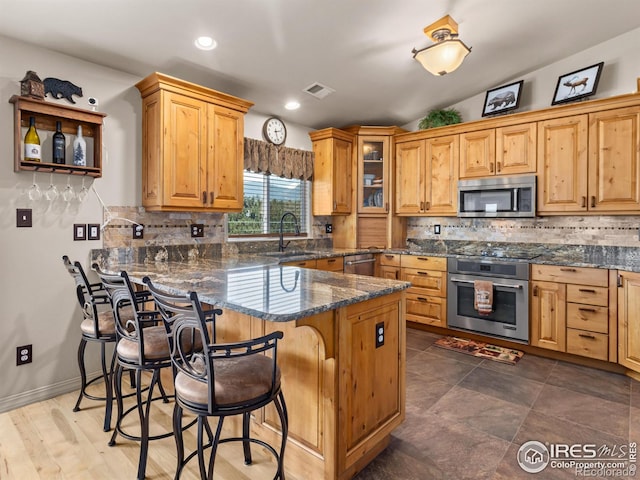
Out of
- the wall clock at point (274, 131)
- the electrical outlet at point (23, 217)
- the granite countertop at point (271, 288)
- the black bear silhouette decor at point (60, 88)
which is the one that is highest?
the wall clock at point (274, 131)

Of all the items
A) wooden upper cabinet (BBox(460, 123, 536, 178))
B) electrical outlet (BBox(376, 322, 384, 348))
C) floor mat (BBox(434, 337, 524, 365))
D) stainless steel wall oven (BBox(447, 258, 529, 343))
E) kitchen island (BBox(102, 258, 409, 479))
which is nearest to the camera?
kitchen island (BBox(102, 258, 409, 479))

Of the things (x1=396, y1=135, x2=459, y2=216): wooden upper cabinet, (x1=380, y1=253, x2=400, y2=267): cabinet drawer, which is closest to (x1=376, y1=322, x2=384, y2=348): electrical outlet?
(x1=380, y1=253, x2=400, y2=267): cabinet drawer

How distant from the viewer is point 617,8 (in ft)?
10.1

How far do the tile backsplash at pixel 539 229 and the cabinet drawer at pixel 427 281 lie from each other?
745mm

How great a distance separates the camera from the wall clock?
13.6 ft

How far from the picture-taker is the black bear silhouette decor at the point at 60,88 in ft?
8.50

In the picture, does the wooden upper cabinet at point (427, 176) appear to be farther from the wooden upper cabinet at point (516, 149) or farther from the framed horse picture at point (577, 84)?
the framed horse picture at point (577, 84)

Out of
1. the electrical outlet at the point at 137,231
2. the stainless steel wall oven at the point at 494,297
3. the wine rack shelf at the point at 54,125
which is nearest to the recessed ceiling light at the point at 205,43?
the wine rack shelf at the point at 54,125

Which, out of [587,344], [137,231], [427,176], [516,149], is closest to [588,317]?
[587,344]

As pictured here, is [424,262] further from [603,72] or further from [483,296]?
[603,72]

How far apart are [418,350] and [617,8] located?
3407 mm

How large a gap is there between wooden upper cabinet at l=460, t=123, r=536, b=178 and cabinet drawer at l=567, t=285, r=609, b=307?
1.23 meters

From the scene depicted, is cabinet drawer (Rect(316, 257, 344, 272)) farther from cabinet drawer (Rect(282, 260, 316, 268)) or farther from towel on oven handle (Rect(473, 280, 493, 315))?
towel on oven handle (Rect(473, 280, 493, 315))

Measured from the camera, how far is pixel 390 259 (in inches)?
176
